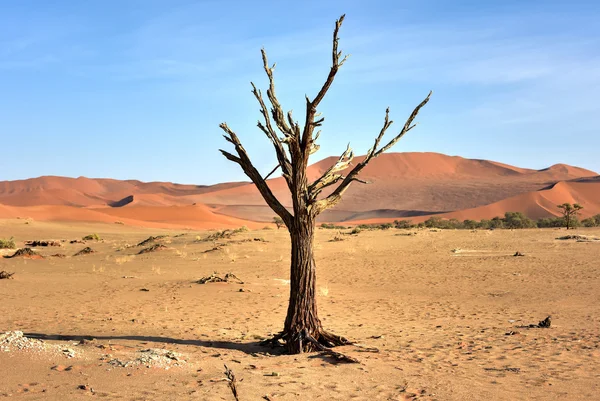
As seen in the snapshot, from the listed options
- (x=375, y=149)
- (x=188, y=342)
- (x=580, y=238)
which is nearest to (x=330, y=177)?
(x=375, y=149)

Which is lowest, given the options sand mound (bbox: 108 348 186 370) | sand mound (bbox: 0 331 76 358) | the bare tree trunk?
sand mound (bbox: 108 348 186 370)

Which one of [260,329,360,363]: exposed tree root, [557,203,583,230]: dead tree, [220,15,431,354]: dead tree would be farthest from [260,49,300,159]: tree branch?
[557,203,583,230]: dead tree

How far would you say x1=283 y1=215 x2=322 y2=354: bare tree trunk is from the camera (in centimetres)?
796

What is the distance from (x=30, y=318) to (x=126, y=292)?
11.7ft

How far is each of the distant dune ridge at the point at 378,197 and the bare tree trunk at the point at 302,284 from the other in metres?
46.5

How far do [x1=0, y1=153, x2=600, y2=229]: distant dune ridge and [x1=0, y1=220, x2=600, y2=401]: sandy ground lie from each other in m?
37.2

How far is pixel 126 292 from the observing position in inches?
556

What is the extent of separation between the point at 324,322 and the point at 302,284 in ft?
9.54

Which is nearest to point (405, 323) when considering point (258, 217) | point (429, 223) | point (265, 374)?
point (265, 374)

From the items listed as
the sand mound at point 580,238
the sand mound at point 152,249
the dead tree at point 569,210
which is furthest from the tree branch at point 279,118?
the dead tree at point 569,210

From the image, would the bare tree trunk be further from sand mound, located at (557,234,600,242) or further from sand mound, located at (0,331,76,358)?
sand mound, located at (557,234,600,242)

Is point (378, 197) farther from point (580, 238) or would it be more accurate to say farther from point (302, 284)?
point (302, 284)

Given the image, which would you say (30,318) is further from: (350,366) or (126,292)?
(350,366)

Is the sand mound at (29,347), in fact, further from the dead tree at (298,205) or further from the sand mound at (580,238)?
the sand mound at (580,238)
